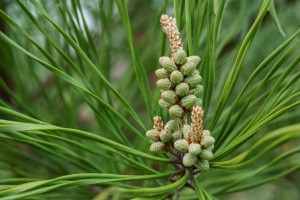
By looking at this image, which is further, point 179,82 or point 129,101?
point 129,101

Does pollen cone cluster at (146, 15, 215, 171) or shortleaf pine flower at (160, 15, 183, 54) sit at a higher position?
shortleaf pine flower at (160, 15, 183, 54)

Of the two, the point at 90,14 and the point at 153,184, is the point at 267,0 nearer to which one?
the point at 153,184

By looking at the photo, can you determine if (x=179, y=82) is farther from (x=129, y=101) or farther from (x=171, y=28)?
(x=129, y=101)

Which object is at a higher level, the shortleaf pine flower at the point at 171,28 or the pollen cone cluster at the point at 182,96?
the shortleaf pine flower at the point at 171,28

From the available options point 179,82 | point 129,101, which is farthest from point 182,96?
point 129,101
